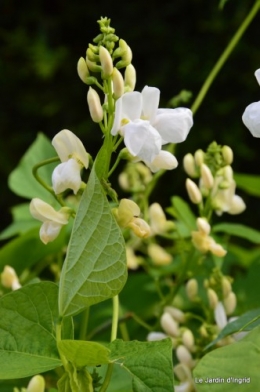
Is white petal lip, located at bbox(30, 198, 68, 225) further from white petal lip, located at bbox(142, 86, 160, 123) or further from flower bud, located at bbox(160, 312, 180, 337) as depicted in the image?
flower bud, located at bbox(160, 312, 180, 337)

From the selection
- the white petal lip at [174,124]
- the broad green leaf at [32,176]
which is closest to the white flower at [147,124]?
the white petal lip at [174,124]

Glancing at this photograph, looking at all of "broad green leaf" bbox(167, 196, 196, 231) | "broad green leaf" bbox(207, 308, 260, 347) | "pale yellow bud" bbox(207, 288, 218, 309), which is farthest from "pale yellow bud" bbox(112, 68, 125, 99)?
"broad green leaf" bbox(167, 196, 196, 231)

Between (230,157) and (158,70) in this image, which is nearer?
(230,157)

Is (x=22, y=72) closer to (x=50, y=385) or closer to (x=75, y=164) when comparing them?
(x=50, y=385)

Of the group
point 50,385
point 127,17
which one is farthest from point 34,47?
point 50,385

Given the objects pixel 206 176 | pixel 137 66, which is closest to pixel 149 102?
pixel 206 176
